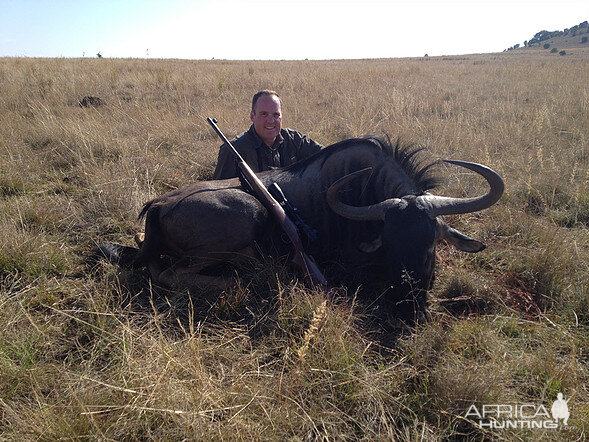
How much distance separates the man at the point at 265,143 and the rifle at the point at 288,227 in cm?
105

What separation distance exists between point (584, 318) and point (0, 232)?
15.8ft

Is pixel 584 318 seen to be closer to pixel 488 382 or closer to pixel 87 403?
pixel 488 382

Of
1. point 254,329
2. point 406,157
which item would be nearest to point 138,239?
point 254,329

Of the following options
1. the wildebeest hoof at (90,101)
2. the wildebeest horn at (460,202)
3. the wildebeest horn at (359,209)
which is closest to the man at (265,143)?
the wildebeest horn at (359,209)

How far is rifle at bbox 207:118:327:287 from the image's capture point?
120 inches

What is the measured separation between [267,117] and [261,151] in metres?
0.46

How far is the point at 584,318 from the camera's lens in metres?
2.69

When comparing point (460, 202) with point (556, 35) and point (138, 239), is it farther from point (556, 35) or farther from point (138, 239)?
point (556, 35)

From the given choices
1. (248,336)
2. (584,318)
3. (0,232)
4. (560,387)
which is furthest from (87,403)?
(584,318)

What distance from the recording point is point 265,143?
4812mm

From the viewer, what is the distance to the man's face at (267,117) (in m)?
4.52
